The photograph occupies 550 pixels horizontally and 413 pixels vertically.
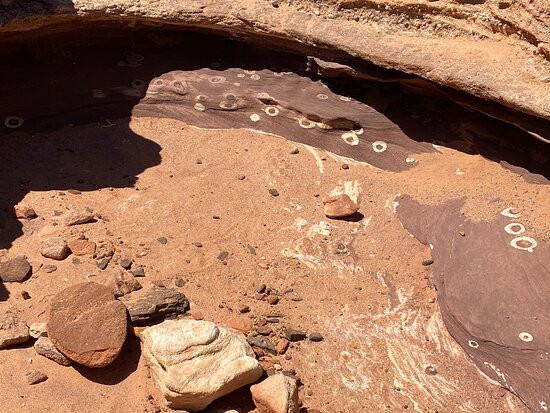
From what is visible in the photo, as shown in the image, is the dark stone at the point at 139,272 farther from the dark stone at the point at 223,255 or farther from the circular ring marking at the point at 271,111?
the circular ring marking at the point at 271,111

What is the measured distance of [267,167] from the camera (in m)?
5.00

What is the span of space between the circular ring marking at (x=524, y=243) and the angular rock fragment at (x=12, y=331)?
8.83ft

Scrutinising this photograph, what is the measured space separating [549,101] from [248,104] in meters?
2.12

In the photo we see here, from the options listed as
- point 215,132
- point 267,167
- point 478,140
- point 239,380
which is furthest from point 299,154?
point 239,380

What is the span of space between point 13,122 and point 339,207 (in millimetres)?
2374

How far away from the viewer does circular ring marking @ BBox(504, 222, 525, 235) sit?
4.32 m

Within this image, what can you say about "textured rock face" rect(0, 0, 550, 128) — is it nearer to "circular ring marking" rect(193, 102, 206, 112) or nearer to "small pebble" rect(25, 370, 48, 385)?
"circular ring marking" rect(193, 102, 206, 112)

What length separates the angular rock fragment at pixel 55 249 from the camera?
397cm

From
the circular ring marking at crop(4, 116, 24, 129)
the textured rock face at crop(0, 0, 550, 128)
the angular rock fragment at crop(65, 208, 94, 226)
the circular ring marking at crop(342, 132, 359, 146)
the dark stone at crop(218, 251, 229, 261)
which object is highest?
the textured rock face at crop(0, 0, 550, 128)

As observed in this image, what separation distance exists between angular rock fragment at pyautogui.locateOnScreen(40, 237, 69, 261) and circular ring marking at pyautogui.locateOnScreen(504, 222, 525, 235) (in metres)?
2.54

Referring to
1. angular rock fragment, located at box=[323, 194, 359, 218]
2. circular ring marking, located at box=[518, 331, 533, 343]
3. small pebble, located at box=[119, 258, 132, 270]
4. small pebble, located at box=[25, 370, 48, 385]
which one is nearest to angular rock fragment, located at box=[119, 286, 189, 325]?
small pebble, located at box=[119, 258, 132, 270]

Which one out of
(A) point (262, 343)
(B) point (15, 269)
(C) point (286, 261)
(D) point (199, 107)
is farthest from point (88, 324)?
(D) point (199, 107)

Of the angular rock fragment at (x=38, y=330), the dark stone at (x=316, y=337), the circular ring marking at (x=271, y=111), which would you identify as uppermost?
the circular ring marking at (x=271, y=111)

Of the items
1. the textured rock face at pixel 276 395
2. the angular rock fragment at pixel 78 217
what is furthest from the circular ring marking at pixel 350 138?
the textured rock face at pixel 276 395
